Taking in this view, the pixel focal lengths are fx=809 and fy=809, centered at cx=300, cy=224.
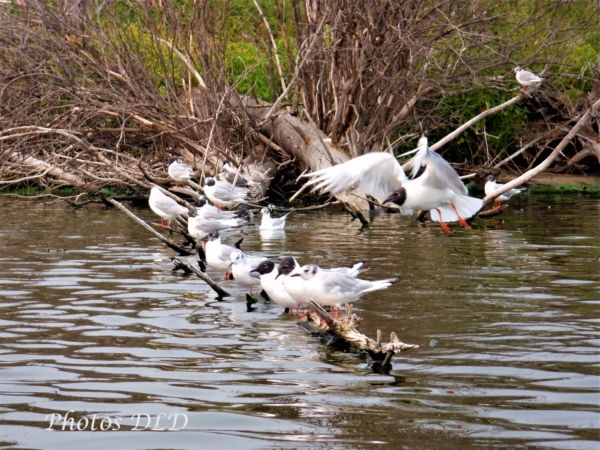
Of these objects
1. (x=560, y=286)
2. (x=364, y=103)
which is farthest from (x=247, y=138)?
(x=560, y=286)

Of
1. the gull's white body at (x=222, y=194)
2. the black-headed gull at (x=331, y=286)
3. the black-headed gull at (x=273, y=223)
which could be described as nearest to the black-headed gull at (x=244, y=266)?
the black-headed gull at (x=331, y=286)

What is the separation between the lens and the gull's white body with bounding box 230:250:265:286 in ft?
29.8

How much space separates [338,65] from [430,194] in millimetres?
8300

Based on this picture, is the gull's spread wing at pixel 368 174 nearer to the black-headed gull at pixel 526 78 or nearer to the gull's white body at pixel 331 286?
the gull's white body at pixel 331 286

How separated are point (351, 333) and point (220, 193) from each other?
10410 millimetres

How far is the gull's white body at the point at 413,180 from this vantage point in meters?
9.29

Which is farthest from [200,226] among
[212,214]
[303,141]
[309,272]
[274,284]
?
[303,141]

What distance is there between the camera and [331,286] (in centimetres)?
760

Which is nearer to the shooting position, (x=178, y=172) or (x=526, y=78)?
(x=526, y=78)

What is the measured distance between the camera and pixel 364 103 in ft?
58.8

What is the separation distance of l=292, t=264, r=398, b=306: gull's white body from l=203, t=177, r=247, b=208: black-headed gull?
8.96 metres

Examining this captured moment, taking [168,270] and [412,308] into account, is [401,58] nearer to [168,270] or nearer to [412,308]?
[168,270]

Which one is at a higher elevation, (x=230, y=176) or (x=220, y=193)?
(x=230, y=176)

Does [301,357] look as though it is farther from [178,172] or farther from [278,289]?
[178,172]
